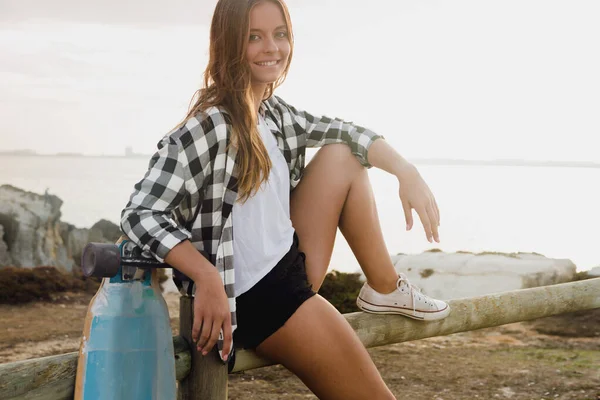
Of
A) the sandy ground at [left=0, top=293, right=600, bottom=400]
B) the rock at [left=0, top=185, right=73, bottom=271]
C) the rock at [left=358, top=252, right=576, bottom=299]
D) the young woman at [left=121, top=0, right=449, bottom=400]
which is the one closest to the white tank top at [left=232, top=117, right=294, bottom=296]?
the young woman at [left=121, top=0, right=449, bottom=400]

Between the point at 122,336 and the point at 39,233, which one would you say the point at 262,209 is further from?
the point at 39,233

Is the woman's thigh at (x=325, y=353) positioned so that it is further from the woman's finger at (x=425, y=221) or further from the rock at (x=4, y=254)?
the rock at (x=4, y=254)

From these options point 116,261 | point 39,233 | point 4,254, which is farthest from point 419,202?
point 39,233

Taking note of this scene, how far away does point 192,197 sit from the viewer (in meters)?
2.01

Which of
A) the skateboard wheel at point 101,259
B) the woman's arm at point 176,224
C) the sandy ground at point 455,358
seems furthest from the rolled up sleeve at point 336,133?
the sandy ground at point 455,358

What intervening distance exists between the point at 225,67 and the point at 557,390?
11.6 feet

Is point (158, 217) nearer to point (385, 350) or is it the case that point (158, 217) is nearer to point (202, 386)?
point (202, 386)

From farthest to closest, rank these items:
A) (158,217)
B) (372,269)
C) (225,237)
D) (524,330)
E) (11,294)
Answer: (11,294), (524,330), (372,269), (225,237), (158,217)

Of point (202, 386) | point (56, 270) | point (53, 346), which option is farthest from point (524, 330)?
point (202, 386)

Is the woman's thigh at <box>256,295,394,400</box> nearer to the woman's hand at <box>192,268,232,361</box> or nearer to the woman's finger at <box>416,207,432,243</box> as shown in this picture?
the woman's hand at <box>192,268,232,361</box>

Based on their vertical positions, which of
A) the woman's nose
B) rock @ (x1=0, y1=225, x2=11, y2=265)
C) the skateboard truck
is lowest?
the skateboard truck

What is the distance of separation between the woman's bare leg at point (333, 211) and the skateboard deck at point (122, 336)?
539 mm

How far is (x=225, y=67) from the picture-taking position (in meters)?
2.12

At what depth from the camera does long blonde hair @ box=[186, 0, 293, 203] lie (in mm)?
2049
